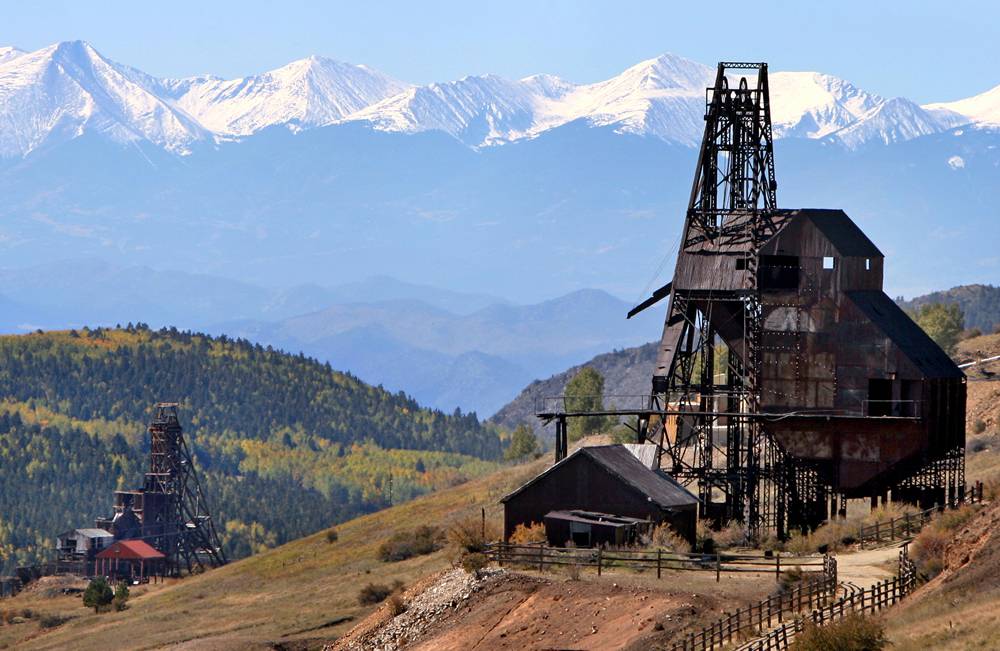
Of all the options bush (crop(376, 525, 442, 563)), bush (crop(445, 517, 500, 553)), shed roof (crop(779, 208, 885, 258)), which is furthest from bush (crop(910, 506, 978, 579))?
bush (crop(376, 525, 442, 563))

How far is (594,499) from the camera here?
191 feet

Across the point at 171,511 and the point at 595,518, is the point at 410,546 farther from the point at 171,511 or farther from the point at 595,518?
the point at 171,511

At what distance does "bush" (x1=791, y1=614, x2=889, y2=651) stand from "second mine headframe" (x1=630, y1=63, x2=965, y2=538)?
74.7ft

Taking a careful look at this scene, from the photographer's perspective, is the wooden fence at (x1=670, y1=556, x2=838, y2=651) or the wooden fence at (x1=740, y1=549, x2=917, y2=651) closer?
the wooden fence at (x1=740, y1=549, x2=917, y2=651)

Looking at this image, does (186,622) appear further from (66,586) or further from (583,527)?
(66,586)

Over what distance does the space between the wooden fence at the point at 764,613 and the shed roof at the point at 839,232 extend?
18.0 metres

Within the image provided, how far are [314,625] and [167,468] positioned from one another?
223ft

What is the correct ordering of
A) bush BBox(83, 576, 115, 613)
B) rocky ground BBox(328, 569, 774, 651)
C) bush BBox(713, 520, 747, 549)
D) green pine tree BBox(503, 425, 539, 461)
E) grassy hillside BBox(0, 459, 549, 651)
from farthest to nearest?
green pine tree BBox(503, 425, 539, 461) → bush BBox(83, 576, 115, 613) → grassy hillside BBox(0, 459, 549, 651) → bush BBox(713, 520, 747, 549) → rocky ground BBox(328, 569, 774, 651)

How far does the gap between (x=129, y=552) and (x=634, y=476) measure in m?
68.6

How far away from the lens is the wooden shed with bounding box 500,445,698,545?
187 feet

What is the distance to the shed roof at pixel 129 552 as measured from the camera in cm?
12188

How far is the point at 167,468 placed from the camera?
132 m

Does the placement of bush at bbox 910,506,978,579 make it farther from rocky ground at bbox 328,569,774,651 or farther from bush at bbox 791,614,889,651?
bush at bbox 791,614,889,651

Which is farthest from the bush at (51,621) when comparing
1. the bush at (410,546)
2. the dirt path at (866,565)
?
the dirt path at (866,565)
